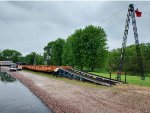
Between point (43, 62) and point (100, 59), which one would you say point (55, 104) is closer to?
point (100, 59)

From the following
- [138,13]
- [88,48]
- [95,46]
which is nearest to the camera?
[138,13]

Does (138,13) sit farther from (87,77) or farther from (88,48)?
(88,48)

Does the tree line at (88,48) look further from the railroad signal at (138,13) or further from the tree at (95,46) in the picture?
the railroad signal at (138,13)

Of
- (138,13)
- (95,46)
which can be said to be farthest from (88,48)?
(138,13)

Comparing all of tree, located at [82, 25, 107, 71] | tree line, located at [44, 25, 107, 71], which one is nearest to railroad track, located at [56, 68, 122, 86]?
tree, located at [82, 25, 107, 71]

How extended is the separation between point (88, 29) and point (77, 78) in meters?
42.2

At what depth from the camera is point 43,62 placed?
187500mm

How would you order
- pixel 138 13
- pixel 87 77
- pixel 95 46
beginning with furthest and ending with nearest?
pixel 95 46 < pixel 87 77 < pixel 138 13

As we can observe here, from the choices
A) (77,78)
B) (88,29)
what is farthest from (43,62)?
(77,78)

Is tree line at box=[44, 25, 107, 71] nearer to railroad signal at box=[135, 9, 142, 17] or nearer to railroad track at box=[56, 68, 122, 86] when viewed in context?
railroad track at box=[56, 68, 122, 86]

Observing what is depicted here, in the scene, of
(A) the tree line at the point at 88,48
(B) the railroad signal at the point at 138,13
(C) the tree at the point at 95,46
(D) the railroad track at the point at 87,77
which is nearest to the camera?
(D) the railroad track at the point at 87,77

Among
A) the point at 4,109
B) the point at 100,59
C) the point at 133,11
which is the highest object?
the point at 133,11

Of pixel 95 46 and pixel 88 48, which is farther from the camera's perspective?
pixel 88 48

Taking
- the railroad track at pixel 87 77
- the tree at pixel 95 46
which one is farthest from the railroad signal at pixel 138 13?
the tree at pixel 95 46
